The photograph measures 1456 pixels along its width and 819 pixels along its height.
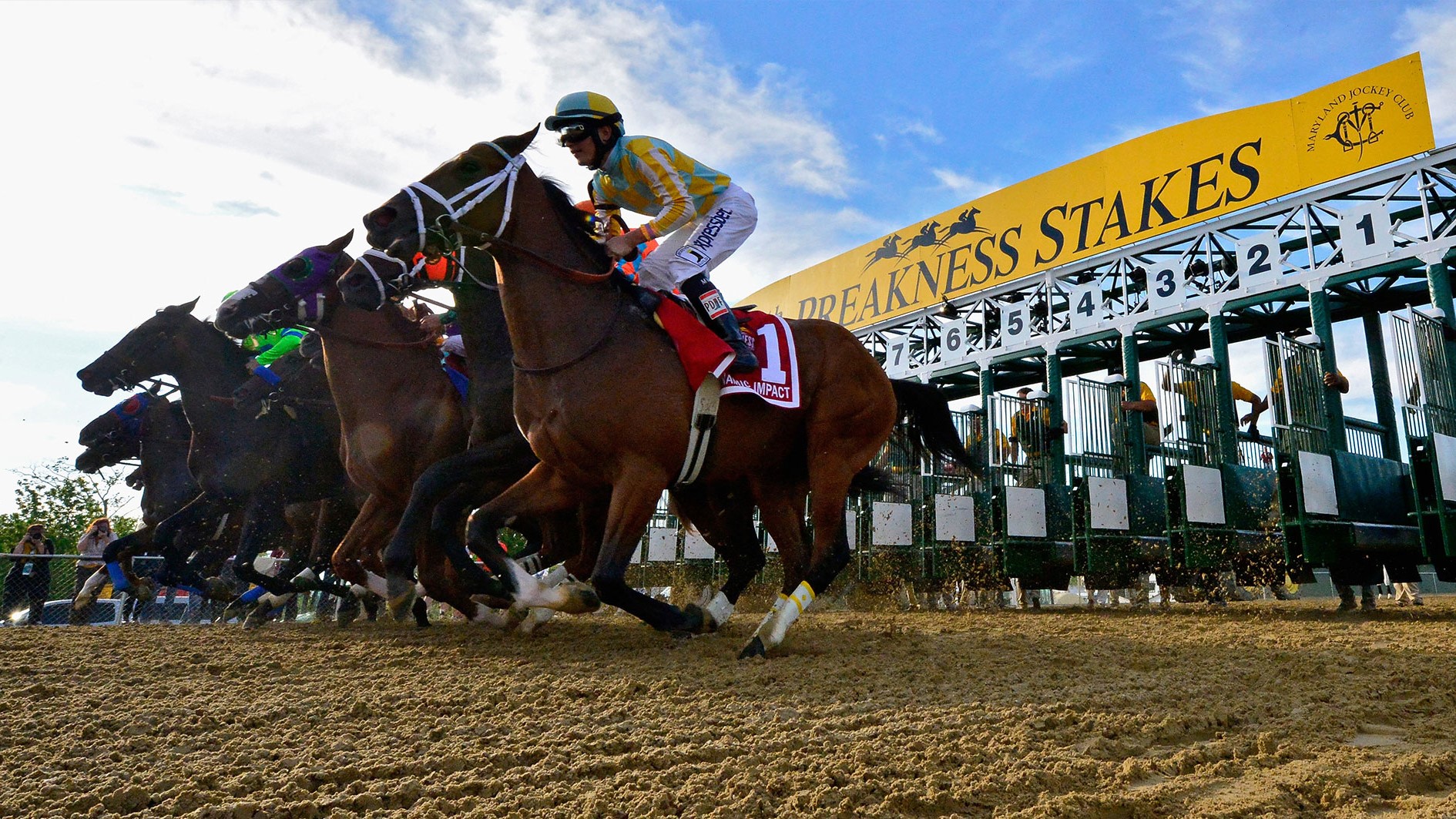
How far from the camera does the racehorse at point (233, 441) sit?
6.69m

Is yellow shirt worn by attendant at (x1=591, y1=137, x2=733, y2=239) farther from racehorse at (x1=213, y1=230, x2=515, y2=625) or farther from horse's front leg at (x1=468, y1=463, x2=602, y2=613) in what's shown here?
racehorse at (x1=213, y1=230, x2=515, y2=625)

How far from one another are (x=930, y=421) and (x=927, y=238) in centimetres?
1106

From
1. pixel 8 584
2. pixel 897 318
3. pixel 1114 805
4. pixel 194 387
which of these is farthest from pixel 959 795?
pixel 897 318

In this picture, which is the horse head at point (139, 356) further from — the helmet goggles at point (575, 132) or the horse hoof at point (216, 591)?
the helmet goggles at point (575, 132)

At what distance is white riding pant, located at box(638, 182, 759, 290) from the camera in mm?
4375

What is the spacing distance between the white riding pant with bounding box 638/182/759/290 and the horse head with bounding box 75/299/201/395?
4.73m

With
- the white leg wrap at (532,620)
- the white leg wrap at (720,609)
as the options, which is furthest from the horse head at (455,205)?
the white leg wrap at (720,609)

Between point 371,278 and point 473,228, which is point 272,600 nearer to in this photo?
point 371,278

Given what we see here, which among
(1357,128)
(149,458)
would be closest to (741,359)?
(149,458)

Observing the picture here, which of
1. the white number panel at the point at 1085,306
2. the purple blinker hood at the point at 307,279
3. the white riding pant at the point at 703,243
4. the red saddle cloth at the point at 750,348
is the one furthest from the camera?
the white number panel at the point at 1085,306

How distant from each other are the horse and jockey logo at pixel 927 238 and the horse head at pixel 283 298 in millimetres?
11466

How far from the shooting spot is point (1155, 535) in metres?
9.38

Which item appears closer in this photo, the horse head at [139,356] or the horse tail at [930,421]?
the horse tail at [930,421]

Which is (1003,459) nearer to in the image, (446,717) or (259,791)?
(446,717)
